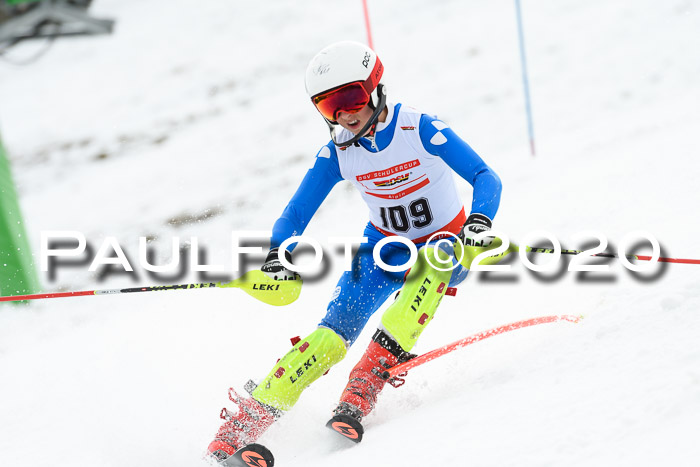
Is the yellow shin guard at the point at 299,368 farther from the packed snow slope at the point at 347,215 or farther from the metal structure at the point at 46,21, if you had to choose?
the metal structure at the point at 46,21

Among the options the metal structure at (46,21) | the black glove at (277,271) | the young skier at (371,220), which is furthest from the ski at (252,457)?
the metal structure at (46,21)

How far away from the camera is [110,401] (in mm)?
4156

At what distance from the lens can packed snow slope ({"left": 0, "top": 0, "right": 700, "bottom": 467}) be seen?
2.60 m

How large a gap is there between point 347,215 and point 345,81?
11.3ft

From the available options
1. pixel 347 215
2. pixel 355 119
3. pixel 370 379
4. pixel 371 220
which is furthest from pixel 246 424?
pixel 347 215

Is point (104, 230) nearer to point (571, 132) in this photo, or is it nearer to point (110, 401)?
point (110, 401)

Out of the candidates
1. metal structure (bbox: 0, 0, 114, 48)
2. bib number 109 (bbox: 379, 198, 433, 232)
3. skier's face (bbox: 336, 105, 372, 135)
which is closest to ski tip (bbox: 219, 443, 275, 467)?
bib number 109 (bbox: 379, 198, 433, 232)

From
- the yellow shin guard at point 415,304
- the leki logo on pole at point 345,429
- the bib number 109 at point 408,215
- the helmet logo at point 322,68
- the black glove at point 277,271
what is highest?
the helmet logo at point 322,68

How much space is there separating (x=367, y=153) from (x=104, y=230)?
15.4 feet

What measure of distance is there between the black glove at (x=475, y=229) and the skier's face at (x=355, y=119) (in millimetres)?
680

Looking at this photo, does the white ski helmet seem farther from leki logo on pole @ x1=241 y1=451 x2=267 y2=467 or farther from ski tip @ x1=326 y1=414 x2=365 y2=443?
leki logo on pole @ x1=241 y1=451 x2=267 y2=467

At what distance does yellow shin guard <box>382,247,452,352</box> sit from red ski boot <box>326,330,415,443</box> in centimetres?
13

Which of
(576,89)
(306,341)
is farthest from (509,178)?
(306,341)

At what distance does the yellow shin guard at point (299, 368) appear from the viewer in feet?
10.2
